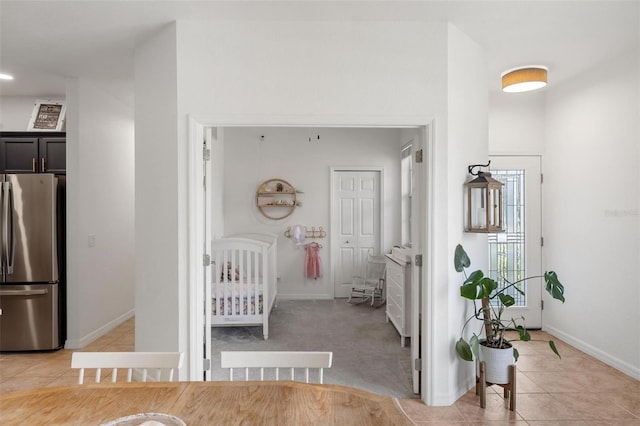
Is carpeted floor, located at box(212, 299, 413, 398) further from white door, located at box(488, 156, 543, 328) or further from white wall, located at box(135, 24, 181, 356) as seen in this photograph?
white door, located at box(488, 156, 543, 328)

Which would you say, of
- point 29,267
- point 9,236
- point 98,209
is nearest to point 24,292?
point 29,267

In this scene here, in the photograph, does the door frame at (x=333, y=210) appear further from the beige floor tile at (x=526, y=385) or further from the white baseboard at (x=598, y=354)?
the beige floor tile at (x=526, y=385)

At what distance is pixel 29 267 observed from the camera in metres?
3.74

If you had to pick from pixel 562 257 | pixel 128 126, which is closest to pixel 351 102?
pixel 562 257

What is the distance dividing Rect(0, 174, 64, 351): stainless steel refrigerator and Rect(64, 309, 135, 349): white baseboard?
13cm

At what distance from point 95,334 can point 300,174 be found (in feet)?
11.1

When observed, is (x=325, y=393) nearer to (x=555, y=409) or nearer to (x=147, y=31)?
(x=555, y=409)

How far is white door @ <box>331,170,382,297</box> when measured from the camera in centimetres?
616

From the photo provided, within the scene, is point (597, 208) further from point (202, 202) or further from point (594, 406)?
point (202, 202)

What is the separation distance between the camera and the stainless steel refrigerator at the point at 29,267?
3703mm

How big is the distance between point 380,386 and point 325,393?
192 centimetres

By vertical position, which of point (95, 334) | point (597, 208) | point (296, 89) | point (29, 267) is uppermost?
point (296, 89)

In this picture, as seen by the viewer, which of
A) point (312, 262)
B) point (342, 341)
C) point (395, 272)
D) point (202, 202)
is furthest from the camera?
point (312, 262)

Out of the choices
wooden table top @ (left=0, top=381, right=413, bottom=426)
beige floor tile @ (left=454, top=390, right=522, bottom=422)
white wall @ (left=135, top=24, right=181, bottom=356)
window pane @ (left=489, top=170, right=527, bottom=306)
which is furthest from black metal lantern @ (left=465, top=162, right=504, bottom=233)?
white wall @ (left=135, top=24, right=181, bottom=356)
